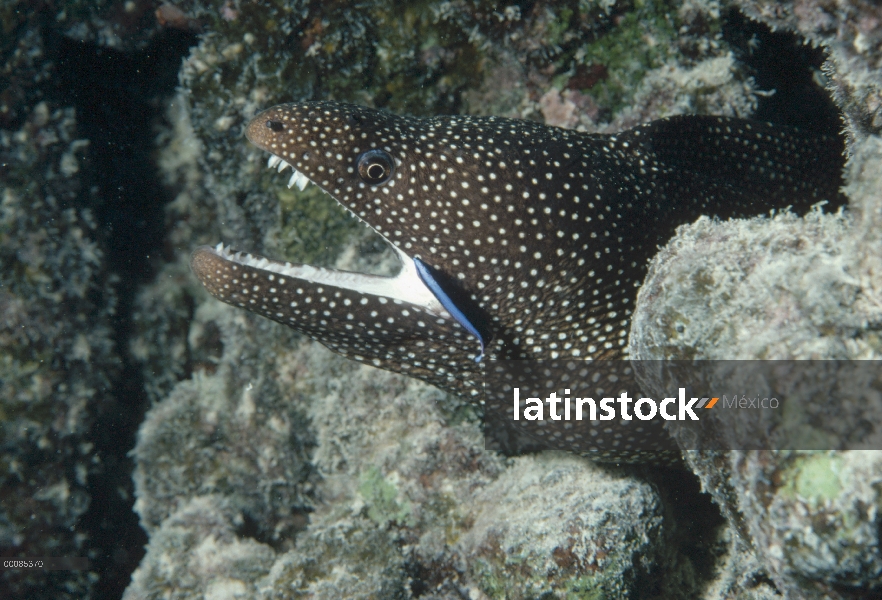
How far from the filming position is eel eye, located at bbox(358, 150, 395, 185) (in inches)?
103

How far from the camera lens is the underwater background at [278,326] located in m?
3.16

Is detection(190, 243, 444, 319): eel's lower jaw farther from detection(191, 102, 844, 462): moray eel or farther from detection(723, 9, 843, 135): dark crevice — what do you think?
detection(723, 9, 843, 135): dark crevice

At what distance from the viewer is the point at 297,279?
265 centimetres

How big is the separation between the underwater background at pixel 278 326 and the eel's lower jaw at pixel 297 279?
1.11m

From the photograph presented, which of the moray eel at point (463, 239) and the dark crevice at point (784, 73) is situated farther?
the dark crevice at point (784, 73)

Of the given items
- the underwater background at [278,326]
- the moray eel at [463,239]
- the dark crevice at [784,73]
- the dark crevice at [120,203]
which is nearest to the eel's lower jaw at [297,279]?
the moray eel at [463,239]

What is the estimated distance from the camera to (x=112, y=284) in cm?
459

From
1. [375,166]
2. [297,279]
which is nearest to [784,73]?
[375,166]

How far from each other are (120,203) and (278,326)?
1.98m

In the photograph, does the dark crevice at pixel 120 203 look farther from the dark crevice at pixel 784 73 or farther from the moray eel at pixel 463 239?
the dark crevice at pixel 784 73

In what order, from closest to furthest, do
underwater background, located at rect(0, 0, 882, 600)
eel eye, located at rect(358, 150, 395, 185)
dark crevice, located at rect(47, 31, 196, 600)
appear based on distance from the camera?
eel eye, located at rect(358, 150, 395, 185), underwater background, located at rect(0, 0, 882, 600), dark crevice, located at rect(47, 31, 196, 600)

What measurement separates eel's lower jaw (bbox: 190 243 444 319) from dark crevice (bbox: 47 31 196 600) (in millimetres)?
2473

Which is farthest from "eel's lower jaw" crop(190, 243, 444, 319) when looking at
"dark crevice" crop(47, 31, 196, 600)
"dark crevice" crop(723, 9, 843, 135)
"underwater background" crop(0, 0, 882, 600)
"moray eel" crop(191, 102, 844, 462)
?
"dark crevice" crop(723, 9, 843, 135)

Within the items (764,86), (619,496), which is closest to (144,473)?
(619,496)
